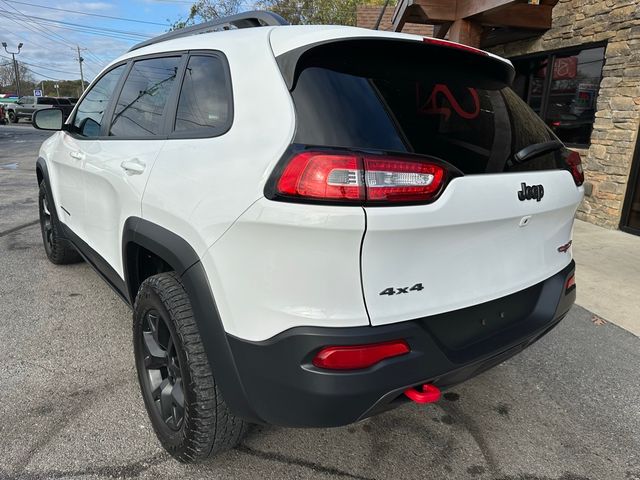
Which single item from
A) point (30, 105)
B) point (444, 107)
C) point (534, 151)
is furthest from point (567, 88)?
point (30, 105)

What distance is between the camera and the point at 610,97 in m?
6.75

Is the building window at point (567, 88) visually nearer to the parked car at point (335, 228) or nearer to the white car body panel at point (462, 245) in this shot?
the parked car at point (335, 228)

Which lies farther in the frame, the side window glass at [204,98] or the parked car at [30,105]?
the parked car at [30,105]

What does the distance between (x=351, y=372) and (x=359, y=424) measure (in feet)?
3.43

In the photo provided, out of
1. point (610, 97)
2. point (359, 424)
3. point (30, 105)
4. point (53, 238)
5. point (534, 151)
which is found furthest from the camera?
point (30, 105)

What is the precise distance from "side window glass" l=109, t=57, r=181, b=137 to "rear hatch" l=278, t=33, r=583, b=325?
96 centimetres

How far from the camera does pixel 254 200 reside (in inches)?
63.7

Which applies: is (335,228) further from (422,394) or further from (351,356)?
(422,394)

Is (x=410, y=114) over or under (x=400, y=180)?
over

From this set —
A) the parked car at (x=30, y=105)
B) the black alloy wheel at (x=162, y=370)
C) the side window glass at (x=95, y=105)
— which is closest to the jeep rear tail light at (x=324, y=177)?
the black alloy wheel at (x=162, y=370)

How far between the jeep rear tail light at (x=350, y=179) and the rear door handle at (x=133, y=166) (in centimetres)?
106

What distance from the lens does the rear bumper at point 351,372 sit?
5.15 feet

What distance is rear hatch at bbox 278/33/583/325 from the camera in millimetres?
1577

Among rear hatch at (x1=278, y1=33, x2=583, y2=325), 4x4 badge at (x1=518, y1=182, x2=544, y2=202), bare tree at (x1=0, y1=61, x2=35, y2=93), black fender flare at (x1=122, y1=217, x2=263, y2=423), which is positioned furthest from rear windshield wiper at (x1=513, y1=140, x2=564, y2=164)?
bare tree at (x1=0, y1=61, x2=35, y2=93)
